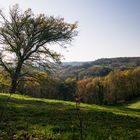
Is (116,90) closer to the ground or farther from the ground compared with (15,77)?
closer to the ground

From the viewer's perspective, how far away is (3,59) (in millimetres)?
34719

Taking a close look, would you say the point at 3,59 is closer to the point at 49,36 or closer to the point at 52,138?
the point at 49,36

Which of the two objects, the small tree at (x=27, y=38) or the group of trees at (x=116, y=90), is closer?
the small tree at (x=27, y=38)

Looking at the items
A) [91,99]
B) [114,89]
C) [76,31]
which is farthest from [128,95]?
[76,31]

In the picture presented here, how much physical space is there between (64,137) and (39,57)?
28.1m

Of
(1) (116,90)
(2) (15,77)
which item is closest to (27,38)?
(2) (15,77)

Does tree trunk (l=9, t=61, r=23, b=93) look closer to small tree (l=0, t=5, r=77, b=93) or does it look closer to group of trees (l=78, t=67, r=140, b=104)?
small tree (l=0, t=5, r=77, b=93)

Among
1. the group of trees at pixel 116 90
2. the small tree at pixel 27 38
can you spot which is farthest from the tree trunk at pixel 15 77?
the group of trees at pixel 116 90

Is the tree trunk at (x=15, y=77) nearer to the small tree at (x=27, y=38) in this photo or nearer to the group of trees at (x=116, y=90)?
the small tree at (x=27, y=38)

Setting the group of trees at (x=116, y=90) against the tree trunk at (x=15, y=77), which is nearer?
the tree trunk at (x=15, y=77)

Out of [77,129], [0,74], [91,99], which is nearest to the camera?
[77,129]

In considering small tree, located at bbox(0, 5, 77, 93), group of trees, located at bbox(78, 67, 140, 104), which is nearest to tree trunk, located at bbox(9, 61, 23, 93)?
small tree, located at bbox(0, 5, 77, 93)

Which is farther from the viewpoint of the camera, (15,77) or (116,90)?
(116,90)

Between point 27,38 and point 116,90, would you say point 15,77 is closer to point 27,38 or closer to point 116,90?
point 27,38
